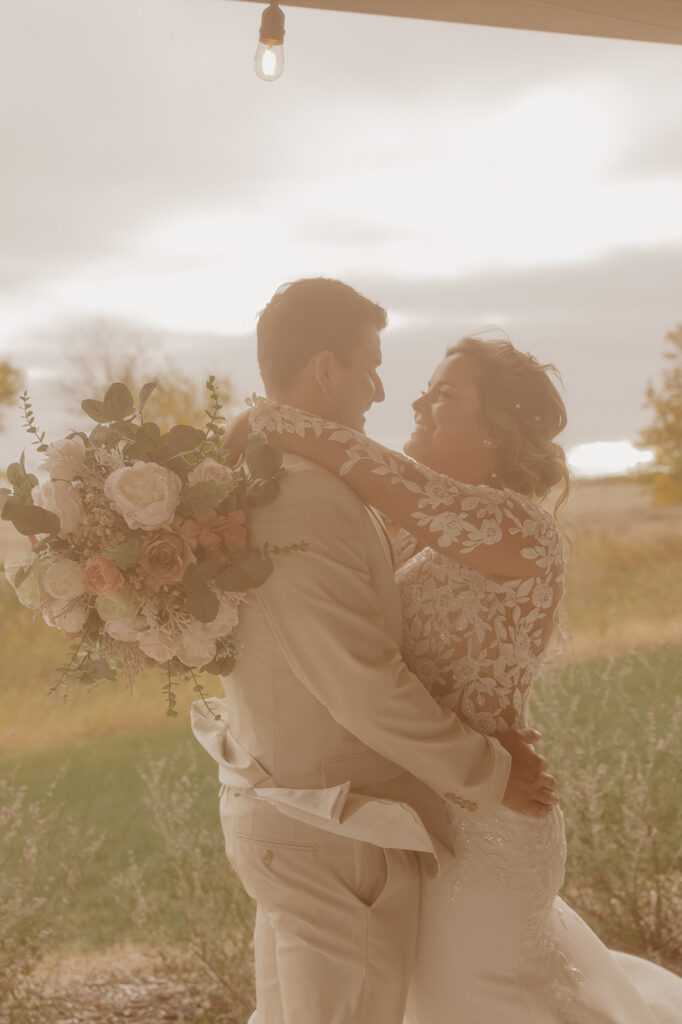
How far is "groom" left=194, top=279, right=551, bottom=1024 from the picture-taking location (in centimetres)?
172

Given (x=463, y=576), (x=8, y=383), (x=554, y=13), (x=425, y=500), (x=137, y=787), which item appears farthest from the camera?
(x=137, y=787)

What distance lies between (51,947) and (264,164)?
2614 mm

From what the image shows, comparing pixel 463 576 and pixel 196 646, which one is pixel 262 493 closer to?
pixel 196 646

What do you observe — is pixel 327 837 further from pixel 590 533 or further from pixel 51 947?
pixel 590 533

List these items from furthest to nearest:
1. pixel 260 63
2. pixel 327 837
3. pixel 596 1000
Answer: pixel 260 63
pixel 596 1000
pixel 327 837

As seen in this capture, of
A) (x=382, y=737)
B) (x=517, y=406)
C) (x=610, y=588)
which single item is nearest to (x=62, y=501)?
(x=382, y=737)

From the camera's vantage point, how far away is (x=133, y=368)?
3406mm

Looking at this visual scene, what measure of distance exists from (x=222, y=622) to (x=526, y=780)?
659 millimetres

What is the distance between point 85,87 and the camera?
3.15 m

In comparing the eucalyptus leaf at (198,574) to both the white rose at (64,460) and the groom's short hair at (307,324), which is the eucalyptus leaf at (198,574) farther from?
the groom's short hair at (307,324)

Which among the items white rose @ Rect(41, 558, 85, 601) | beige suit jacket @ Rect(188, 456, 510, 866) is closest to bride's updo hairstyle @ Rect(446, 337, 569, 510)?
beige suit jacket @ Rect(188, 456, 510, 866)

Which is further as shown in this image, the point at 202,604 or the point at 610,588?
the point at 610,588

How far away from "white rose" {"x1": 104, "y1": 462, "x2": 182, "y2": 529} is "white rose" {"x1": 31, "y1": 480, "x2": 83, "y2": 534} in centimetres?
8

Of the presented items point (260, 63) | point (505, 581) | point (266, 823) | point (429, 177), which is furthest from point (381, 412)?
point (266, 823)
